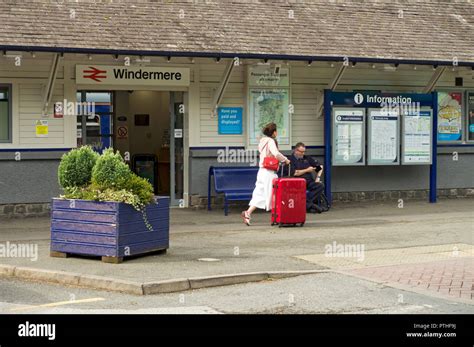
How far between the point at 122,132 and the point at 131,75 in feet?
9.79

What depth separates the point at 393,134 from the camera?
19.9 meters

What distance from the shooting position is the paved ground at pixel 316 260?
9898 millimetres

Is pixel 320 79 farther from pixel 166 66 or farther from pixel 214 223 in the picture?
pixel 214 223

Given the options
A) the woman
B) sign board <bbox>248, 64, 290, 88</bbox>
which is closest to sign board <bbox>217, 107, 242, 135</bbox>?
sign board <bbox>248, 64, 290, 88</bbox>

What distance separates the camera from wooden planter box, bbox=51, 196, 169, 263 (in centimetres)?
1190

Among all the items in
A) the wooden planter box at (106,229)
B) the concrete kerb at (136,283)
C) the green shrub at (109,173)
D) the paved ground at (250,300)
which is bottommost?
the paved ground at (250,300)

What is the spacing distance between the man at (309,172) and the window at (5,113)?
5689 mm

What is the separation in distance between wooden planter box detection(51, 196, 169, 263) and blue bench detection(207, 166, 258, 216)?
5607 millimetres

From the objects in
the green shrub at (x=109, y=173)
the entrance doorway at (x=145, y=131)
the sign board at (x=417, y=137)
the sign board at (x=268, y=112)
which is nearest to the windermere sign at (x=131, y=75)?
the entrance doorway at (x=145, y=131)

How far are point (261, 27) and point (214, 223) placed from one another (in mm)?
4706

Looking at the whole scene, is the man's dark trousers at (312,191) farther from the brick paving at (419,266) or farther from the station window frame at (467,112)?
the station window frame at (467,112)

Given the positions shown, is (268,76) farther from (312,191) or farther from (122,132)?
(122,132)

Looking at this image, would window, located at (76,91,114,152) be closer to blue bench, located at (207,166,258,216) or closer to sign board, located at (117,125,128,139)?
sign board, located at (117,125,128,139)
